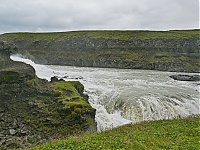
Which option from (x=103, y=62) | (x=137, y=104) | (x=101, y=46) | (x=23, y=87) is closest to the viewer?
(x=23, y=87)

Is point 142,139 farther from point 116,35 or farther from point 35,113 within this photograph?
point 116,35

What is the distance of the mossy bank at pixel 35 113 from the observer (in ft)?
57.6

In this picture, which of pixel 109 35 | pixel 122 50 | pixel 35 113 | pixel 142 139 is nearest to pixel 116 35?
pixel 109 35

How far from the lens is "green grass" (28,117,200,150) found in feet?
33.8

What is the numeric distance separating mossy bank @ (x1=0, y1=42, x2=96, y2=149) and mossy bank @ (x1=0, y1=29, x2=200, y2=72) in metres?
54.5

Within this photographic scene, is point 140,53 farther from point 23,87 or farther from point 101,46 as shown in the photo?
point 23,87

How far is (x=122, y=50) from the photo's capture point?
93938 mm

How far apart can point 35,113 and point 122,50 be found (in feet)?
248

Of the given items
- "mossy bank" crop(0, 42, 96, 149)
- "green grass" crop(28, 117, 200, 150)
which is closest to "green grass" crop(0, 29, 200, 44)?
"mossy bank" crop(0, 42, 96, 149)

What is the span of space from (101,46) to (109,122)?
75810 millimetres

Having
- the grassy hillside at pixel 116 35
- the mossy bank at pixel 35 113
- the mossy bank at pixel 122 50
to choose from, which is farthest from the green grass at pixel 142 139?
the grassy hillside at pixel 116 35

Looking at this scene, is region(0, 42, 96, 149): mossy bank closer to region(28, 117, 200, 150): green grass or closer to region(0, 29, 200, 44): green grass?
region(28, 117, 200, 150): green grass

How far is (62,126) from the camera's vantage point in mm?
19500

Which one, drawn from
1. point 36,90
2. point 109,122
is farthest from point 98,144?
point 36,90
